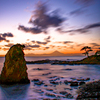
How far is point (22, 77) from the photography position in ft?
61.9

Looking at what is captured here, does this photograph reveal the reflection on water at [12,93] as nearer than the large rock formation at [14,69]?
Yes

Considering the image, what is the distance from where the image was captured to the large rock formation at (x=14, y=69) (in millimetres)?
18266

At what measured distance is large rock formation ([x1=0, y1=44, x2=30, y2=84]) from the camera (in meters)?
18.3

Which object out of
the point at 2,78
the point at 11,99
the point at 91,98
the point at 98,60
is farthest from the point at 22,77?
the point at 98,60

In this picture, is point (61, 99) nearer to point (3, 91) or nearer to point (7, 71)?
point (3, 91)

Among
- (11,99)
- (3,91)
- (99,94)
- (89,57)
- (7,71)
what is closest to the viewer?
(99,94)

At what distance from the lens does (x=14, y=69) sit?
18453 millimetres

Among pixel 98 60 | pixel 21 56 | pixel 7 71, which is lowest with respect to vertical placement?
pixel 98 60

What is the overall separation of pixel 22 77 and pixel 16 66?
2.41 metres

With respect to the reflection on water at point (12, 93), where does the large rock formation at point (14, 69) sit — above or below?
above

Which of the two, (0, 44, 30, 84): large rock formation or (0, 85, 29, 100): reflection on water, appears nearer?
(0, 85, 29, 100): reflection on water

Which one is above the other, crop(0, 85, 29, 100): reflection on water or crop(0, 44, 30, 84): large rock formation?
crop(0, 44, 30, 84): large rock formation

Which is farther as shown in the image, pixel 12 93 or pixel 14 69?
pixel 14 69

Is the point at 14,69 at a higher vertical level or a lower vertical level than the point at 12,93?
higher
